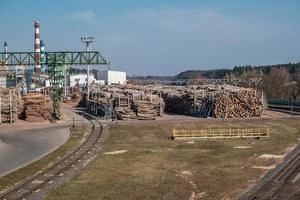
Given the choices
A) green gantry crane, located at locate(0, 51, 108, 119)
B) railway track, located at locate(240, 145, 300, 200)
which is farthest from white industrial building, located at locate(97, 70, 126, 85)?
railway track, located at locate(240, 145, 300, 200)

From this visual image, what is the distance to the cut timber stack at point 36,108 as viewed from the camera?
64.9m

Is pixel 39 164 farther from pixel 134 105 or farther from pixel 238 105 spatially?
pixel 238 105

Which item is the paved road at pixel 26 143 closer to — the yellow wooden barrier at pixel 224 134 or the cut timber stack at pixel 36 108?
the cut timber stack at pixel 36 108

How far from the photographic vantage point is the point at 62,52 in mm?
72875

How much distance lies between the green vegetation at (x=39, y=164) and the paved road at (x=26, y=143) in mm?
768

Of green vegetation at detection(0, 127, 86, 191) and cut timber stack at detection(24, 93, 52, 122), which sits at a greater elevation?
cut timber stack at detection(24, 93, 52, 122)

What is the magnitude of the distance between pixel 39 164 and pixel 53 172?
378cm

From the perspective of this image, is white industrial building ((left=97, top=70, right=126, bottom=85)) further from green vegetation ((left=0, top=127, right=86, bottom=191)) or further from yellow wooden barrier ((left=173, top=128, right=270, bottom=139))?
yellow wooden barrier ((left=173, top=128, right=270, bottom=139))

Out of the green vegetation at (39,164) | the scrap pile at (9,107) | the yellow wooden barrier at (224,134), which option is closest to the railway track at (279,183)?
the green vegetation at (39,164)

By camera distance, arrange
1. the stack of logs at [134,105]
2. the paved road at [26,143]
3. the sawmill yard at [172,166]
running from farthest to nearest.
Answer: the stack of logs at [134,105]
the paved road at [26,143]
the sawmill yard at [172,166]

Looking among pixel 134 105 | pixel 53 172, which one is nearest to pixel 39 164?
pixel 53 172

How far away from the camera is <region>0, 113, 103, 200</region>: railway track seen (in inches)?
944

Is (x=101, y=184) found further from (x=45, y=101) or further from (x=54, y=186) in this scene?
(x=45, y=101)

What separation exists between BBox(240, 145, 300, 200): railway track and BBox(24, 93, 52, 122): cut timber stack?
1571 inches
